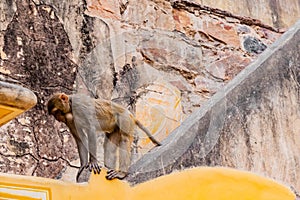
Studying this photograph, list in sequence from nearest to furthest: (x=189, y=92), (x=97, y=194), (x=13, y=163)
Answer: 1. (x=97, y=194)
2. (x=13, y=163)
3. (x=189, y=92)

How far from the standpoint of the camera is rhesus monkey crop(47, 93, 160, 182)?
13.8ft

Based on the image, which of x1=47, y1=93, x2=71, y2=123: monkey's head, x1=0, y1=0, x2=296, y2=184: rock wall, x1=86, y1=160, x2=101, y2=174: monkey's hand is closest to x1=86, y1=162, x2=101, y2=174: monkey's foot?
x1=86, y1=160, x2=101, y2=174: monkey's hand

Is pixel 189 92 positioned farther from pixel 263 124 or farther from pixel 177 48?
pixel 263 124

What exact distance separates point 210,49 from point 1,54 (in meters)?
2.48

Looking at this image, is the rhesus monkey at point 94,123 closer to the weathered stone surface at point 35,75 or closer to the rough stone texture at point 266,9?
the weathered stone surface at point 35,75

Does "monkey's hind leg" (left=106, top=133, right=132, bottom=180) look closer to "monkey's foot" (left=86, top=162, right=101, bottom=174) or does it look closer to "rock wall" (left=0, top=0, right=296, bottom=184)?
"monkey's foot" (left=86, top=162, right=101, bottom=174)

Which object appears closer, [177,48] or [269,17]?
[177,48]

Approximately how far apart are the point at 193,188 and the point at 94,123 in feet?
2.20

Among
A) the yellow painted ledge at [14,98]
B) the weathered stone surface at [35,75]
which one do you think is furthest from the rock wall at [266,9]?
the yellow painted ledge at [14,98]

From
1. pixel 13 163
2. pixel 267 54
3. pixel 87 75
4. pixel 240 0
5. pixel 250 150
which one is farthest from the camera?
pixel 240 0

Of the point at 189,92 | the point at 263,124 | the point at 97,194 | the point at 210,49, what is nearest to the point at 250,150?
the point at 263,124

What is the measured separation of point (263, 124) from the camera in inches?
167

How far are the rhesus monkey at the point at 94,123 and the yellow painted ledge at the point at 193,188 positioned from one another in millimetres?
225

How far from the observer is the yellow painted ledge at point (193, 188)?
12.7 ft
